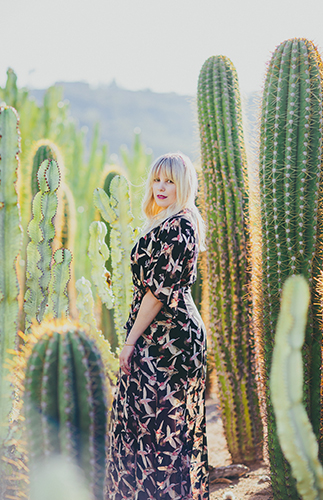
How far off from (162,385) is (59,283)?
87cm

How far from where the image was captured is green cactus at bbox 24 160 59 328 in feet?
6.77

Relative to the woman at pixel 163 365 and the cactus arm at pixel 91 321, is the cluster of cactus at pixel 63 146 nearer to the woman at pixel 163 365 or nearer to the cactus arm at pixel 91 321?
the cactus arm at pixel 91 321

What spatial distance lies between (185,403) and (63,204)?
1763 millimetres

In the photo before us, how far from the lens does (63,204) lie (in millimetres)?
2848

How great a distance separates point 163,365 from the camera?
5.33 feet

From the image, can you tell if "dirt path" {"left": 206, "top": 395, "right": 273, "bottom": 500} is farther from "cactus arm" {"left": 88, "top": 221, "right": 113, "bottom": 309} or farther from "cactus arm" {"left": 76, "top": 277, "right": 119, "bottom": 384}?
"cactus arm" {"left": 88, "top": 221, "right": 113, "bottom": 309}

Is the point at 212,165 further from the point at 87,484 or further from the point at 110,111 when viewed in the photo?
the point at 110,111

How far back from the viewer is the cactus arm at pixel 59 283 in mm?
2119

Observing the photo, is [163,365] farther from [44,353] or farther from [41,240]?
[41,240]

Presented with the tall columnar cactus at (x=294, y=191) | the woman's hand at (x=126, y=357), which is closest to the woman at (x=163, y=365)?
the woman's hand at (x=126, y=357)

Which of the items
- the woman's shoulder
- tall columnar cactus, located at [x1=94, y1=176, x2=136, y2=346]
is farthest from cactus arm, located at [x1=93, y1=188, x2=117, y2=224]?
the woman's shoulder

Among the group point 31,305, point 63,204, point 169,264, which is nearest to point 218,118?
point 63,204

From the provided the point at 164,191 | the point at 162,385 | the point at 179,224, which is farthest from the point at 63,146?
the point at 162,385

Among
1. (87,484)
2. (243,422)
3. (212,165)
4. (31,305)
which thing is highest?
(212,165)
